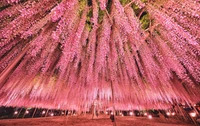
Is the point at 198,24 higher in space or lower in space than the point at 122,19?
lower

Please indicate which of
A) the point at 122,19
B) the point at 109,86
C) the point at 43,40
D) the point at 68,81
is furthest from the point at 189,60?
the point at 68,81

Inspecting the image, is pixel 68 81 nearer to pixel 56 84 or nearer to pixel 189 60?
pixel 56 84

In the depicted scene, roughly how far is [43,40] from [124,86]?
18.4 ft

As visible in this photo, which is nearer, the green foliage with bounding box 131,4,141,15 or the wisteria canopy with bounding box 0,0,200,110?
the wisteria canopy with bounding box 0,0,200,110

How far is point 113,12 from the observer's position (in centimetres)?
351

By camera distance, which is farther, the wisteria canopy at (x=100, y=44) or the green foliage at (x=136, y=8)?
the green foliage at (x=136, y=8)

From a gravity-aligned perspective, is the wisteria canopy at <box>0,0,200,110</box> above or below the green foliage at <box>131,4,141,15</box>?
below

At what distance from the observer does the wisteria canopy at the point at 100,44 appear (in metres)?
3.11

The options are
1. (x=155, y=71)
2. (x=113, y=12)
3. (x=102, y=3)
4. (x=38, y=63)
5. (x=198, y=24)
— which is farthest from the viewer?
(x=155, y=71)

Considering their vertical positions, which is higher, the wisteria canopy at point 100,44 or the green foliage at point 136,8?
the green foliage at point 136,8

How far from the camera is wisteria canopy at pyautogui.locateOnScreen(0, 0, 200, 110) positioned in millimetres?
3109

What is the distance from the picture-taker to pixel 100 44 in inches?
180

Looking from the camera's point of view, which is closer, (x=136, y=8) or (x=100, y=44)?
(x=136, y=8)

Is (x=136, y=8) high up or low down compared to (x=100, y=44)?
up
